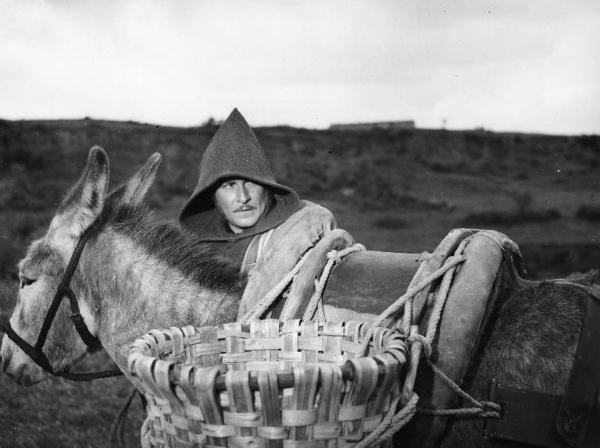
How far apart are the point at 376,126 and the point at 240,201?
30.2m

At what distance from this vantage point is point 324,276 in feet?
6.97

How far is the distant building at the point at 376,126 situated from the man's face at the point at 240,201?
2824 centimetres

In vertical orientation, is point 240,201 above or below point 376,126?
below

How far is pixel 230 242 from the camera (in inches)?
121

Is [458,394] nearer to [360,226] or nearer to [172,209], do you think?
[172,209]

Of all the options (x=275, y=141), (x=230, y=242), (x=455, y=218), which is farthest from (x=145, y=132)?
(x=230, y=242)

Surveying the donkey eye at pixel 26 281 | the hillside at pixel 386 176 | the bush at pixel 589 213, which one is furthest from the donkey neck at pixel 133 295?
the bush at pixel 589 213

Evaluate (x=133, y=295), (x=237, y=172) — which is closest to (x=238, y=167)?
(x=237, y=172)

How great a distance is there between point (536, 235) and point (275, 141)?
13785 mm

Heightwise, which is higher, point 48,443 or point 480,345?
point 480,345

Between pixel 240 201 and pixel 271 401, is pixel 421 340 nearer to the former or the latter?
pixel 271 401

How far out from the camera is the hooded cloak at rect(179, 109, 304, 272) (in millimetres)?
2918

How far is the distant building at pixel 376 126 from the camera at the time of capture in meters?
31.0

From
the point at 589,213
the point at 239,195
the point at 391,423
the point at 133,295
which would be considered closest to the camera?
the point at 391,423
